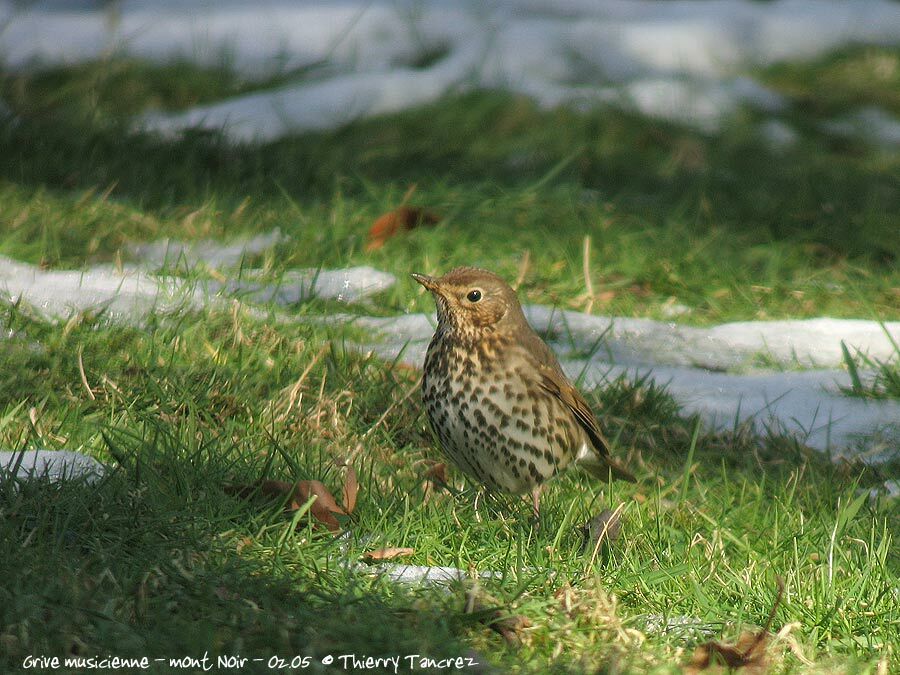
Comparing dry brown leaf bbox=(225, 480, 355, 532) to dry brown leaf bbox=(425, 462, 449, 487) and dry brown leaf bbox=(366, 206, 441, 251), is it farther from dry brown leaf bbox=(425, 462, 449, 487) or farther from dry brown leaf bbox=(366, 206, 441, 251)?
dry brown leaf bbox=(366, 206, 441, 251)

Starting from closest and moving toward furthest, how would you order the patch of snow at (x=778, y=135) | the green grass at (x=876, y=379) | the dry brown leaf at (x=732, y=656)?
the dry brown leaf at (x=732, y=656) → the green grass at (x=876, y=379) → the patch of snow at (x=778, y=135)

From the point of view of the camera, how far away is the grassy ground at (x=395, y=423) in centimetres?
294

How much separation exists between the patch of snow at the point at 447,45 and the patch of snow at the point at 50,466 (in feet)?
13.2

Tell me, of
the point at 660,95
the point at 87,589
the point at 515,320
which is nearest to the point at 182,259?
the point at 515,320

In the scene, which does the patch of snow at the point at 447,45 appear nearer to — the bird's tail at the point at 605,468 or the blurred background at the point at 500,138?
the blurred background at the point at 500,138

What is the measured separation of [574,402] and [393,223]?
80.5 inches

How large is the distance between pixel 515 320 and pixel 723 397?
1.23 meters

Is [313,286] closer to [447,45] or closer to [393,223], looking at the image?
[393,223]

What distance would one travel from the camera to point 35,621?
272 cm

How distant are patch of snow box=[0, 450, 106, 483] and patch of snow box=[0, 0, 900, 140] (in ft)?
13.2

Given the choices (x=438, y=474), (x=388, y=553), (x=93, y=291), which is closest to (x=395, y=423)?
(x=438, y=474)

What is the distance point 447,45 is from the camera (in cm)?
940

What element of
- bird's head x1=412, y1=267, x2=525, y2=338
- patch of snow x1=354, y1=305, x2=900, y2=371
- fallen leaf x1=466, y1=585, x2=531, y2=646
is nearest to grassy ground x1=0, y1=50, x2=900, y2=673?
fallen leaf x1=466, y1=585, x2=531, y2=646

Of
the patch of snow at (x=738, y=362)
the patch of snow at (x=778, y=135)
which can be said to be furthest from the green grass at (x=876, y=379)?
the patch of snow at (x=778, y=135)
